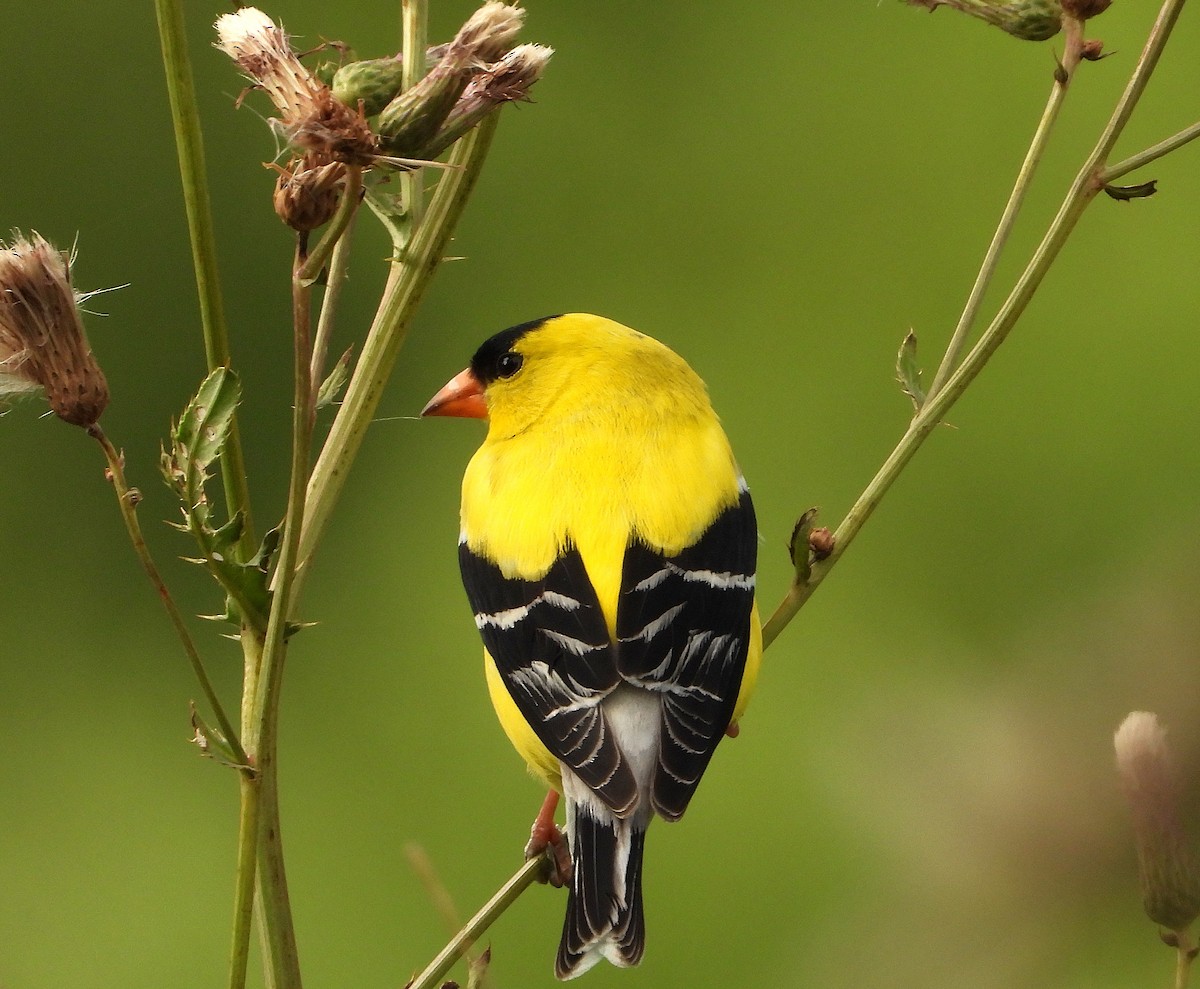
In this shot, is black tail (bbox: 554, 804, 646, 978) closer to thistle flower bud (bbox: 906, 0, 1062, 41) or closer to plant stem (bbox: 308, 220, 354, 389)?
plant stem (bbox: 308, 220, 354, 389)

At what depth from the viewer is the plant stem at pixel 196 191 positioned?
1.02 m

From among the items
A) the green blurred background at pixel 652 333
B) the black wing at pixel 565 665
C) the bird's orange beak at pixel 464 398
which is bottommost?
the green blurred background at pixel 652 333

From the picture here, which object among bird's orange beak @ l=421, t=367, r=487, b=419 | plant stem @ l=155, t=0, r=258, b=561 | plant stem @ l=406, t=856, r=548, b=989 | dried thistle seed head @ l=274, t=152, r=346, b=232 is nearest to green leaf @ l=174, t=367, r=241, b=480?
plant stem @ l=155, t=0, r=258, b=561

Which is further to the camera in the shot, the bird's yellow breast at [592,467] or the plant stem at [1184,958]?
the bird's yellow breast at [592,467]

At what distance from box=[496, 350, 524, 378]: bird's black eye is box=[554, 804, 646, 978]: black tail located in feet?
2.38

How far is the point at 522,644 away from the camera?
168 cm

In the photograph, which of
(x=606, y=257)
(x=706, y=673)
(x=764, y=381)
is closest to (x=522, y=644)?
(x=706, y=673)

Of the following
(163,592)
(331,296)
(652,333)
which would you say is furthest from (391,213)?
(652,333)

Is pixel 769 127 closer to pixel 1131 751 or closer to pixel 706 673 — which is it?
pixel 706 673

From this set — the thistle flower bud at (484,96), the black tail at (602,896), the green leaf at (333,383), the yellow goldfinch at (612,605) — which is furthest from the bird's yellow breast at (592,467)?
the thistle flower bud at (484,96)

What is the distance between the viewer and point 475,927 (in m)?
1.08

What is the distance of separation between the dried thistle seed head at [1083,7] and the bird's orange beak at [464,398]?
1017 mm

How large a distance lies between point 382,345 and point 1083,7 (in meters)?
0.72

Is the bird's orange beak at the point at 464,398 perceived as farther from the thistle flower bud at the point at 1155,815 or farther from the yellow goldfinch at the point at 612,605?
the thistle flower bud at the point at 1155,815
